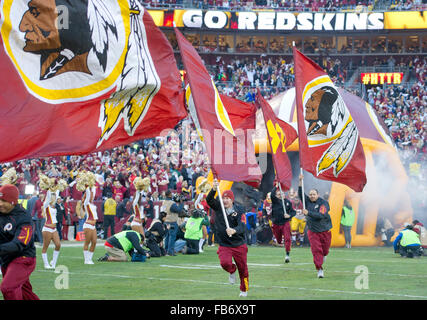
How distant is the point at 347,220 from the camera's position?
2364 centimetres

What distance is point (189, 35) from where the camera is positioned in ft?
172

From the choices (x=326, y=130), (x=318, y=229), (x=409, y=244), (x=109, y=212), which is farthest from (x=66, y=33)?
(x=109, y=212)

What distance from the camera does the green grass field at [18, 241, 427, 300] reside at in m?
11.7

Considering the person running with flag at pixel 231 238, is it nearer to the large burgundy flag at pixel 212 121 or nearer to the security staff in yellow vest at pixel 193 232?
the large burgundy flag at pixel 212 121

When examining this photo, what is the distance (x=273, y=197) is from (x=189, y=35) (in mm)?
35073

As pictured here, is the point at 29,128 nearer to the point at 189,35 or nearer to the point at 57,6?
the point at 57,6

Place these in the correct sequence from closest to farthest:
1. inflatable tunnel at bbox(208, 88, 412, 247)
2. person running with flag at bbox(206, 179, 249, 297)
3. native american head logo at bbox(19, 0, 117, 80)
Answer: native american head logo at bbox(19, 0, 117, 80), person running with flag at bbox(206, 179, 249, 297), inflatable tunnel at bbox(208, 88, 412, 247)

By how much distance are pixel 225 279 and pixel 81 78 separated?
6.29 m

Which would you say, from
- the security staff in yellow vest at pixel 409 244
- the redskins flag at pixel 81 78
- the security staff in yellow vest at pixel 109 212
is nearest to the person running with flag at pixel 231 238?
the redskins flag at pixel 81 78

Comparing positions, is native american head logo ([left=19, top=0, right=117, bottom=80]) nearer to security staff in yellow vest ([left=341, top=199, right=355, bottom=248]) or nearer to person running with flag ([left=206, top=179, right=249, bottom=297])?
person running with flag ([left=206, top=179, right=249, bottom=297])

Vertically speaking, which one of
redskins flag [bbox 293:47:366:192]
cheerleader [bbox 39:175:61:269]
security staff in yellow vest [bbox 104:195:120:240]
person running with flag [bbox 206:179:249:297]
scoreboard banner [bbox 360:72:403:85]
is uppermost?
scoreboard banner [bbox 360:72:403:85]

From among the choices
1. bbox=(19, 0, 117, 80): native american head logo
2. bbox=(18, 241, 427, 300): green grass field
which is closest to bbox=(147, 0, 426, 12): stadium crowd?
bbox=(18, 241, 427, 300): green grass field

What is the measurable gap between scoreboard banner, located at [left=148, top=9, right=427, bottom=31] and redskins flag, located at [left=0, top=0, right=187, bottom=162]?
4027cm

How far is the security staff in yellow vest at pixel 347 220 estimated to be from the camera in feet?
77.1
